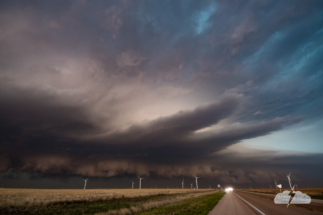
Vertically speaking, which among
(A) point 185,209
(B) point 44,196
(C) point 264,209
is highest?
(C) point 264,209

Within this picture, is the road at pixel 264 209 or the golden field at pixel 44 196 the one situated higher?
the road at pixel 264 209

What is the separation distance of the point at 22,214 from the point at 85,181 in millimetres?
149858

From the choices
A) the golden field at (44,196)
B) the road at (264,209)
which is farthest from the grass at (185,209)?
the golden field at (44,196)

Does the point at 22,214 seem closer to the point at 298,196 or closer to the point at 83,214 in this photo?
the point at 83,214

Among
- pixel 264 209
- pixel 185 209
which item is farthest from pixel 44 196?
pixel 264 209

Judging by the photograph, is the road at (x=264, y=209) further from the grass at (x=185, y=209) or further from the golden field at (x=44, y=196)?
the golden field at (x=44, y=196)

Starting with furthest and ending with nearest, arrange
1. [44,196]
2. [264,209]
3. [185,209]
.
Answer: [44,196] < [185,209] < [264,209]

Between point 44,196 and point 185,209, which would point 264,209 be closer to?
point 185,209

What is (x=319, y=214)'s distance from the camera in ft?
53.8

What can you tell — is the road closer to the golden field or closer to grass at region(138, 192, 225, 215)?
grass at region(138, 192, 225, 215)

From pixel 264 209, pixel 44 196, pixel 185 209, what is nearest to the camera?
pixel 264 209

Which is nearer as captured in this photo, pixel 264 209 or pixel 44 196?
pixel 264 209

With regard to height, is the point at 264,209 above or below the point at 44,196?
above

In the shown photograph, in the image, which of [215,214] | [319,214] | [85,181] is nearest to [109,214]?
[215,214]
